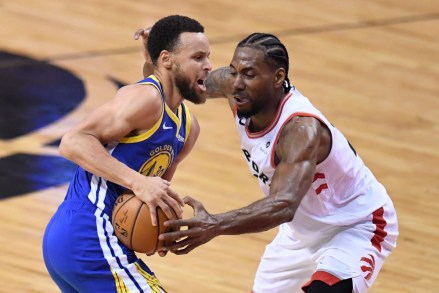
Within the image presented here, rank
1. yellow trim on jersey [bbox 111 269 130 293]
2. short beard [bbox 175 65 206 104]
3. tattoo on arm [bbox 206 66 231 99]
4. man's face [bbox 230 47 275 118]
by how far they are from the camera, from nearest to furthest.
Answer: yellow trim on jersey [bbox 111 269 130 293] → short beard [bbox 175 65 206 104] → man's face [bbox 230 47 275 118] → tattoo on arm [bbox 206 66 231 99]

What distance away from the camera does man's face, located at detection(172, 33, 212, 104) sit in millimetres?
4871

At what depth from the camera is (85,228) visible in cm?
466

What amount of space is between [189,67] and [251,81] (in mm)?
346

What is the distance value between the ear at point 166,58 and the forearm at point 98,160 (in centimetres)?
55

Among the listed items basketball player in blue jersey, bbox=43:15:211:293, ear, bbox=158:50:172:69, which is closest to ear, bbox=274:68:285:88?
basketball player in blue jersey, bbox=43:15:211:293

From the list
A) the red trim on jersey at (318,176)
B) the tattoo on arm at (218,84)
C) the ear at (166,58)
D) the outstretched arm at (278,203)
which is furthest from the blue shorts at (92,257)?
the tattoo on arm at (218,84)

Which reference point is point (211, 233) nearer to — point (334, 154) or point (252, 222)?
point (252, 222)

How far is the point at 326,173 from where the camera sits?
17.0 ft

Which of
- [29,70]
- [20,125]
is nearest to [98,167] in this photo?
[20,125]

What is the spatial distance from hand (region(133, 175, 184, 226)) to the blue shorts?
270 mm

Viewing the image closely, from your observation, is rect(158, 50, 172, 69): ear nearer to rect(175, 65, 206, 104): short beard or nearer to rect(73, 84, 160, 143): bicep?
rect(175, 65, 206, 104): short beard

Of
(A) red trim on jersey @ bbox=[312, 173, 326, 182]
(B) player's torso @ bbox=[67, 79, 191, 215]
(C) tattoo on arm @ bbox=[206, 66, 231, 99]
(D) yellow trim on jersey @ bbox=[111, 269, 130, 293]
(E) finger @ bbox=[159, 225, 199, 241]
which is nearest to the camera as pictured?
(E) finger @ bbox=[159, 225, 199, 241]

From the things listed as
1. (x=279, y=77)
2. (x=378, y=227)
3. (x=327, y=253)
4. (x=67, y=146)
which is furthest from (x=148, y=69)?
(x=378, y=227)

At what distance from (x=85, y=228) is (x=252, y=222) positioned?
2.42ft
